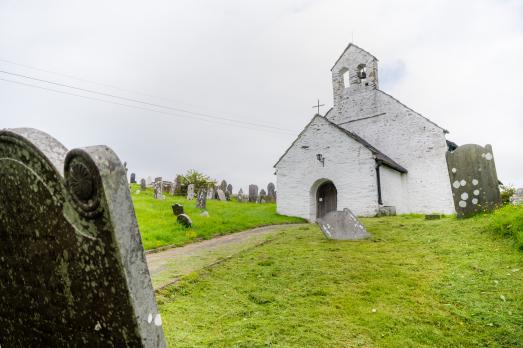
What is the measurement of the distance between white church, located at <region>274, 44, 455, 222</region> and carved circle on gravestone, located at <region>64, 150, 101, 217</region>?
619 inches

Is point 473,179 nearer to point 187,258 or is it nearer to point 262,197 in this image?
point 187,258

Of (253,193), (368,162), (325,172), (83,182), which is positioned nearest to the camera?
(83,182)

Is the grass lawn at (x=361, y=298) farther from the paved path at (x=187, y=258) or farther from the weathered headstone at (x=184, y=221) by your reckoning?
the weathered headstone at (x=184, y=221)

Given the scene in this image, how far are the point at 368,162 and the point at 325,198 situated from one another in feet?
11.3

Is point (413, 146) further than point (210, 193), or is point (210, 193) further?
point (210, 193)

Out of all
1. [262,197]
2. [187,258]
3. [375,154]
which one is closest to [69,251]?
[187,258]

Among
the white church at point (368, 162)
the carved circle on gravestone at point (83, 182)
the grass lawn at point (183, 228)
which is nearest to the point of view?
the carved circle on gravestone at point (83, 182)

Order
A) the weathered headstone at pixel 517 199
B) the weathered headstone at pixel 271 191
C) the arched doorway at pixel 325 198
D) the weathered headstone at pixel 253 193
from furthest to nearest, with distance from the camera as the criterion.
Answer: the weathered headstone at pixel 271 191
the weathered headstone at pixel 253 193
the arched doorway at pixel 325 198
the weathered headstone at pixel 517 199

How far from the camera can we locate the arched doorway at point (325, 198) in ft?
62.3

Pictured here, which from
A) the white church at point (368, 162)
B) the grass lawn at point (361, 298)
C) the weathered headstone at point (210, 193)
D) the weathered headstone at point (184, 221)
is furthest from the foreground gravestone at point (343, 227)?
the weathered headstone at point (210, 193)

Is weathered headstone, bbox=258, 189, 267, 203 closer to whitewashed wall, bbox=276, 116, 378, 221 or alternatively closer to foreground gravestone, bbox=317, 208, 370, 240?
whitewashed wall, bbox=276, 116, 378, 221

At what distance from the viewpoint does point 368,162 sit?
1686cm

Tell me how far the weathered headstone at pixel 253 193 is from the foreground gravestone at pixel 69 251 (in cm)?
2554

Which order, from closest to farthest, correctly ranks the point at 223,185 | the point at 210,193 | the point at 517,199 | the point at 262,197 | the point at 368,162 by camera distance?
the point at 517,199 < the point at 368,162 < the point at 210,193 < the point at 262,197 < the point at 223,185
